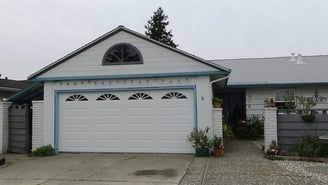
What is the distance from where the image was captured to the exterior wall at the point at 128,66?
12.1 m

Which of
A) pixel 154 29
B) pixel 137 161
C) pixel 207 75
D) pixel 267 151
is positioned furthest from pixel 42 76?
pixel 154 29

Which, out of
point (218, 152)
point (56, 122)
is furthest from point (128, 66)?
point (218, 152)

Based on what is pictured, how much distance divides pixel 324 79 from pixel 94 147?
1110 centimetres

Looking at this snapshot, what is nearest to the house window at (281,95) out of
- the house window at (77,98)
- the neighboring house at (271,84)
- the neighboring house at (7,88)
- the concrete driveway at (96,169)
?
the neighboring house at (271,84)

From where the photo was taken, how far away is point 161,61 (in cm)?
1221

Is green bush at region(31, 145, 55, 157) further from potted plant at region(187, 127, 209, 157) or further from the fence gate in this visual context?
potted plant at region(187, 127, 209, 157)

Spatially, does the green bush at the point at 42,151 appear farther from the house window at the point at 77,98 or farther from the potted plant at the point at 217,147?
the potted plant at the point at 217,147

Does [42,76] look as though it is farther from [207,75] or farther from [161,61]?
[207,75]

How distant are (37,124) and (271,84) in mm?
10489

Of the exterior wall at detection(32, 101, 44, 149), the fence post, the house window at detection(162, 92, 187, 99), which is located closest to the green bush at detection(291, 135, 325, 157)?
the fence post

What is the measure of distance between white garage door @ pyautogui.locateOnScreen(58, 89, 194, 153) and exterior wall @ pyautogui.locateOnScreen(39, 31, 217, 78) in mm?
748

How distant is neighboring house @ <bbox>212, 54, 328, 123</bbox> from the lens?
55.7 feet

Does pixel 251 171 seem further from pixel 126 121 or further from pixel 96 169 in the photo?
pixel 126 121

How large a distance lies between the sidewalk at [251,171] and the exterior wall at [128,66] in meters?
3.22
